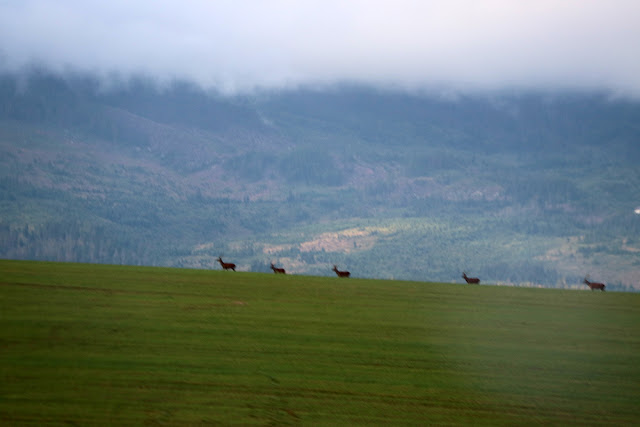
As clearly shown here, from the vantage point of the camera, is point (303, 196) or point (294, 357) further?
point (303, 196)

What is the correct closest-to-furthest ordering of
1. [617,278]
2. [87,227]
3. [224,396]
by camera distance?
[224,396], [617,278], [87,227]

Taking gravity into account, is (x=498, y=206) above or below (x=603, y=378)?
above

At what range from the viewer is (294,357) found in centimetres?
382

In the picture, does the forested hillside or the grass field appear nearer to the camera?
the grass field

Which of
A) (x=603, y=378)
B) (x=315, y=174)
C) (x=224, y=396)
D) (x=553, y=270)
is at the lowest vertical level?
(x=224, y=396)

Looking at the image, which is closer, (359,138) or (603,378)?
(603,378)

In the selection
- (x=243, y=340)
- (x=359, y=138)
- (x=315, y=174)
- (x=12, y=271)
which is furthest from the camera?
(x=359, y=138)

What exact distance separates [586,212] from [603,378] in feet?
273

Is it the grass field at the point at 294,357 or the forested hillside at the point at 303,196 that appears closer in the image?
the grass field at the point at 294,357

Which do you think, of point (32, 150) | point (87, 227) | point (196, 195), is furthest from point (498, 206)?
point (32, 150)

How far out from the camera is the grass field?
3.06m

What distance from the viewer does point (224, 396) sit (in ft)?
10.4

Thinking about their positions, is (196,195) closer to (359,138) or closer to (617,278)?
(359,138)

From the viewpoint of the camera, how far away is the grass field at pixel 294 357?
3.06 metres
